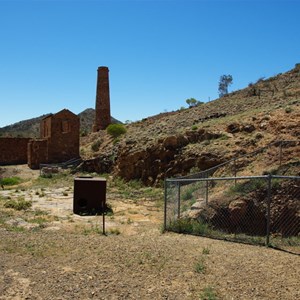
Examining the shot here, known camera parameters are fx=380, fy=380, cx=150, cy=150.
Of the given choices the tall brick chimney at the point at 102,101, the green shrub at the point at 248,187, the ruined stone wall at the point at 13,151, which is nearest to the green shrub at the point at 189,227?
the green shrub at the point at 248,187

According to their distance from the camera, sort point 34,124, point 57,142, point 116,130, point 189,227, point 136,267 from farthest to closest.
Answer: point 34,124, point 116,130, point 57,142, point 189,227, point 136,267

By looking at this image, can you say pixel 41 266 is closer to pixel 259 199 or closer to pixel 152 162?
pixel 259 199

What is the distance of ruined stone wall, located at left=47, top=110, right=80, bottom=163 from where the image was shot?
3259 centimetres

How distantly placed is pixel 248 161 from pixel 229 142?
304cm

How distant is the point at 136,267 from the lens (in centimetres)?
701

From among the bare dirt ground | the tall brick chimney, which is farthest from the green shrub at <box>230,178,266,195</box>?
the tall brick chimney

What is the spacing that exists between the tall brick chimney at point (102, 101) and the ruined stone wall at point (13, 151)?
11062mm

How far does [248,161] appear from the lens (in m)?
16.1

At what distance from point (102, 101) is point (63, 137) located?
13.7 m

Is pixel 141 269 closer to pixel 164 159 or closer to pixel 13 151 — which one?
pixel 164 159

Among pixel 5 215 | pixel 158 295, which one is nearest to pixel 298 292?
pixel 158 295

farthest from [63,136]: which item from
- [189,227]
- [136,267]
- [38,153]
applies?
[136,267]

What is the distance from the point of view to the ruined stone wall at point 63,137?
32.6 m

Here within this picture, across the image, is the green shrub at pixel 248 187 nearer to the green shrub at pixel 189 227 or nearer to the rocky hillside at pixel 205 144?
the green shrub at pixel 189 227
